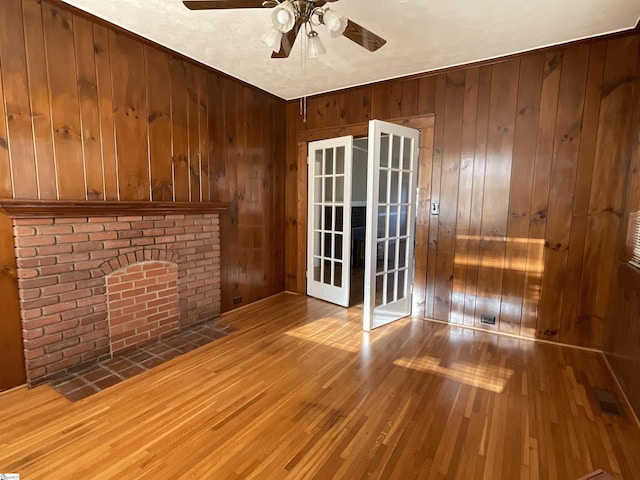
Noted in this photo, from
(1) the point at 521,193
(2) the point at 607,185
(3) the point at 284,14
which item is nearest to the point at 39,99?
(3) the point at 284,14

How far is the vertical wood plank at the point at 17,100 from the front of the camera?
2029 mm

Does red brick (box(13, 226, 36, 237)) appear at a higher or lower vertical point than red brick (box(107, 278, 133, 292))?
higher

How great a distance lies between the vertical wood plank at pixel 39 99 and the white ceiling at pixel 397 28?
0.27 meters

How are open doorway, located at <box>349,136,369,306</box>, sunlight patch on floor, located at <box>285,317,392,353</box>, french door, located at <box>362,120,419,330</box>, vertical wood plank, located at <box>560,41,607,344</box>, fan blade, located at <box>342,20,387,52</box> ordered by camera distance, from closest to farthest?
fan blade, located at <box>342,20,387,52</box> → vertical wood plank, located at <box>560,41,607,344</box> → sunlight patch on floor, located at <box>285,317,392,353</box> → french door, located at <box>362,120,419,330</box> → open doorway, located at <box>349,136,369,306</box>

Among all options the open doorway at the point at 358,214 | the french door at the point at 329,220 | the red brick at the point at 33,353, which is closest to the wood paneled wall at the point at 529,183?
the french door at the point at 329,220

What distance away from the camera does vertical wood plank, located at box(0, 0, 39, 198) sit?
6.66 feet

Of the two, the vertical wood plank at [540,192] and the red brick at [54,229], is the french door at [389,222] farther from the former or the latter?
the red brick at [54,229]

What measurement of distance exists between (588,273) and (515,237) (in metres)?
0.62

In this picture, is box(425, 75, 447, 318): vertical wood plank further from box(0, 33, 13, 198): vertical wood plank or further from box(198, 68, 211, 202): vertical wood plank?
box(0, 33, 13, 198): vertical wood plank

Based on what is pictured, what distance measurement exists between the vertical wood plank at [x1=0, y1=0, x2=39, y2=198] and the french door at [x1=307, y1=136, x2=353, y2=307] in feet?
9.06

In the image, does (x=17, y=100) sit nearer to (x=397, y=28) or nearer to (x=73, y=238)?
(x=73, y=238)

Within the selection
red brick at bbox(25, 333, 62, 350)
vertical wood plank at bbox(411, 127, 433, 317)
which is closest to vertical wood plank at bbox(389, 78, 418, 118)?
vertical wood plank at bbox(411, 127, 433, 317)

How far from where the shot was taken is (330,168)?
4082 mm

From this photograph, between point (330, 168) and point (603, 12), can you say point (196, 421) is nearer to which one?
point (330, 168)
